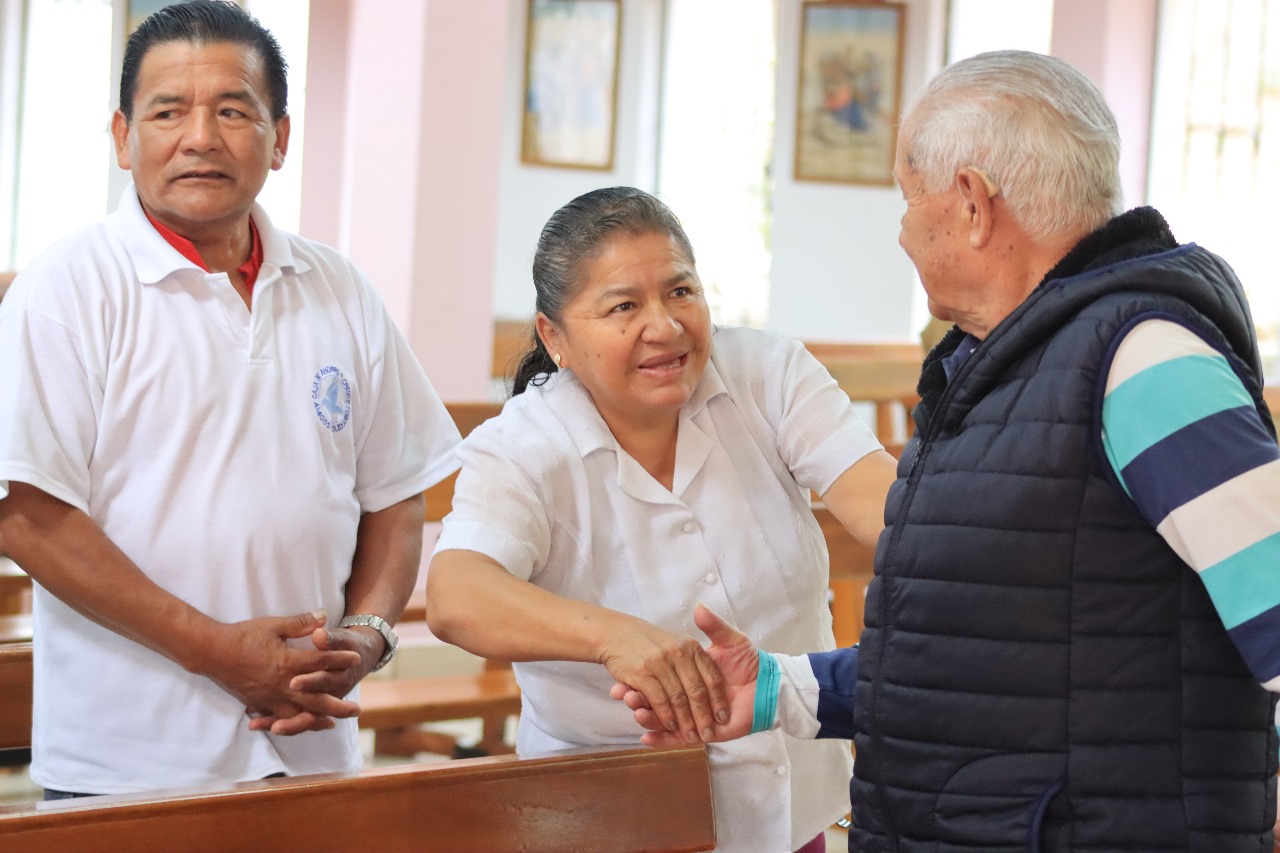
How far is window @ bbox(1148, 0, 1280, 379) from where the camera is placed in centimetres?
877

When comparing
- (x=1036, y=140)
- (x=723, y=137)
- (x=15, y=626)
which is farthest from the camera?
(x=723, y=137)

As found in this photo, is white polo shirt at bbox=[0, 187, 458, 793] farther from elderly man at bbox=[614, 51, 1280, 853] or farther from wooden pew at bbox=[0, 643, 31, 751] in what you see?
elderly man at bbox=[614, 51, 1280, 853]

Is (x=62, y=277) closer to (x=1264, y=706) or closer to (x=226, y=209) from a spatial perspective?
(x=226, y=209)

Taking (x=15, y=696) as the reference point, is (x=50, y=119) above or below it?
above

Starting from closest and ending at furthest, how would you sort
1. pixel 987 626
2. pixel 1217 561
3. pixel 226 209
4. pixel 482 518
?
pixel 1217 561 → pixel 987 626 → pixel 482 518 → pixel 226 209

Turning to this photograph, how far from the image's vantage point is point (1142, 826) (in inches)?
56.9

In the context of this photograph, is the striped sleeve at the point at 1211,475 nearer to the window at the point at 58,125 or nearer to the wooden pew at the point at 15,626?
the wooden pew at the point at 15,626

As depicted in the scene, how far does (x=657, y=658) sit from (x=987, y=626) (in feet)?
1.57

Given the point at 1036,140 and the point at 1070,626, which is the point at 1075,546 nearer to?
the point at 1070,626

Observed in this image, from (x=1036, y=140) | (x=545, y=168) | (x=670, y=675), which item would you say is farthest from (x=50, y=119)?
(x=1036, y=140)

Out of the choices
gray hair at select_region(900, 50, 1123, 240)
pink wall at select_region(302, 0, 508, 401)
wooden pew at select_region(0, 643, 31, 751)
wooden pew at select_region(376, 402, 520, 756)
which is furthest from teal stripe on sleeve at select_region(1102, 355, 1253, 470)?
pink wall at select_region(302, 0, 508, 401)

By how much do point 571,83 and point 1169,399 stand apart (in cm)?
1031

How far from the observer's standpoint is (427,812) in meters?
1.68

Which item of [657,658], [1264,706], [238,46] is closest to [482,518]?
[657,658]
